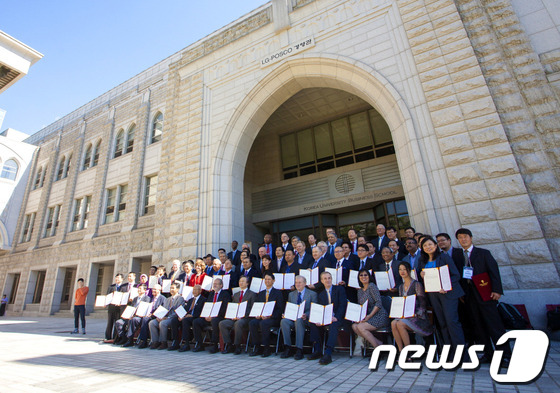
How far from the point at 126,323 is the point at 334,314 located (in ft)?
19.0

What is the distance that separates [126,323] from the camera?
7406 millimetres

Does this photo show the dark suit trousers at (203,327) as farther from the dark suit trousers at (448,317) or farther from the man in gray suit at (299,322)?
the dark suit trousers at (448,317)

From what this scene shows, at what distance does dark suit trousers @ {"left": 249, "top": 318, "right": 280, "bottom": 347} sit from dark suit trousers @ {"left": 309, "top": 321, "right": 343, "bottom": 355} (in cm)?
83

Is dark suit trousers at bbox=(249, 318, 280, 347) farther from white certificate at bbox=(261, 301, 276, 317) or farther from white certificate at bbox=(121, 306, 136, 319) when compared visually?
white certificate at bbox=(121, 306, 136, 319)

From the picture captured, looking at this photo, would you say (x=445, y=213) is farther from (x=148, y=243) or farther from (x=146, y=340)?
(x=148, y=243)

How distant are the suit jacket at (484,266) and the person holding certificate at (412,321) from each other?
0.69 meters

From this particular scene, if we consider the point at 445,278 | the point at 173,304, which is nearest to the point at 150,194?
the point at 173,304

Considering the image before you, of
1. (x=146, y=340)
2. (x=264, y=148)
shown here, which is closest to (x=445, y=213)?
(x=146, y=340)

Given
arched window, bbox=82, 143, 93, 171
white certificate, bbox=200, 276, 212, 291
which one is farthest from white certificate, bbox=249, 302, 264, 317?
arched window, bbox=82, 143, 93, 171

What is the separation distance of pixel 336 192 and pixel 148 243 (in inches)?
378

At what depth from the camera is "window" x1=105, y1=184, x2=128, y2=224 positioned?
16.1m

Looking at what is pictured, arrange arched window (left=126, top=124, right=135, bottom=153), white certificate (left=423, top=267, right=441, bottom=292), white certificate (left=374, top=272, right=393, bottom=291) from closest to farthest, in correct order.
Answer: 1. white certificate (left=423, top=267, right=441, bottom=292)
2. white certificate (left=374, top=272, right=393, bottom=291)
3. arched window (left=126, top=124, right=135, bottom=153)

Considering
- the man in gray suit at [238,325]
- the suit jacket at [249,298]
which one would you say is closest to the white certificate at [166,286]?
the man in gray suit at [238,325]

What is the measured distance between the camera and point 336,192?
13.4m
